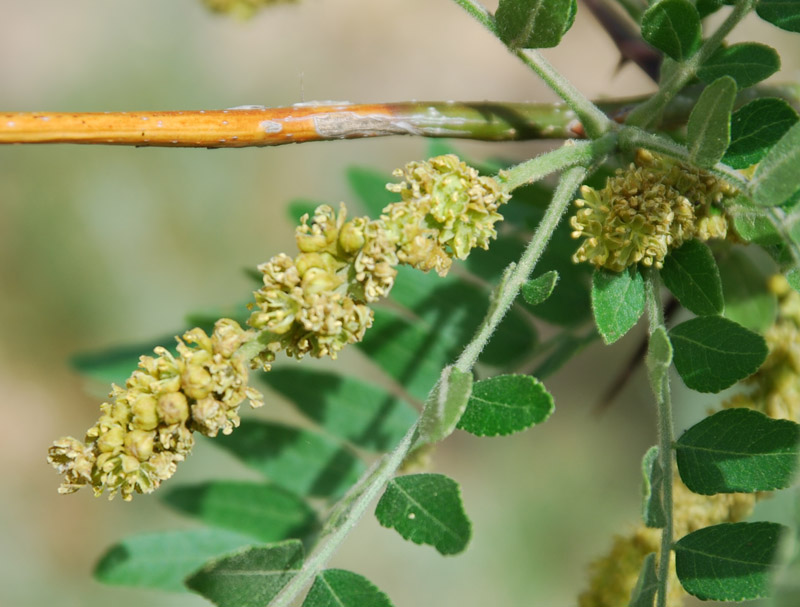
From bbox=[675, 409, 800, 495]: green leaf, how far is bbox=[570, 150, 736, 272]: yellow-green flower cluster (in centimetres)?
32

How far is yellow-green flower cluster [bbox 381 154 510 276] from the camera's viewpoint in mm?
1355

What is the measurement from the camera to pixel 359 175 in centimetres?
249

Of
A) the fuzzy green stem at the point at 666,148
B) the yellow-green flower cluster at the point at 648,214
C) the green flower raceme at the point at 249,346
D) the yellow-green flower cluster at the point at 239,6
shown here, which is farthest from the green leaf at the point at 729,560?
the yellow-green flower cluster at the point at 239,6

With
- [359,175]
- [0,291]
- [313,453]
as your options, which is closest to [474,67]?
[0,291]

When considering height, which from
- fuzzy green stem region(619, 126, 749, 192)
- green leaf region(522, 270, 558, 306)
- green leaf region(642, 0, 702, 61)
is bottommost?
green leaf region(522, 270, 558, 306)

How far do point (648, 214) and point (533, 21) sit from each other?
0.40 m

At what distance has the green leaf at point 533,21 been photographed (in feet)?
4.35

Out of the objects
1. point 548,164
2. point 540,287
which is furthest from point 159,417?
point 548,164

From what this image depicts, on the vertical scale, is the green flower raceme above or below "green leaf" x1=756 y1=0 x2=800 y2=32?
below

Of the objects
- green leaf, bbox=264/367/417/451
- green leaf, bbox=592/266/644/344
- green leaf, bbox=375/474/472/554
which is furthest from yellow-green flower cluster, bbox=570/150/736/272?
green leaf, bbox=264/367/417/451

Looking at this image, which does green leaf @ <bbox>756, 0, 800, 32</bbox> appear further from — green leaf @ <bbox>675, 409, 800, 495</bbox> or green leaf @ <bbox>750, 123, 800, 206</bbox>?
green leaf @ <bbox>675, 409, 800, 495</bbox>

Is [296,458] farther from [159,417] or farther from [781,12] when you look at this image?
[781,12]

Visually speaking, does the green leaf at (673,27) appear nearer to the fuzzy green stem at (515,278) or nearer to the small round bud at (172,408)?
the fuzzy green stem at (515,278)

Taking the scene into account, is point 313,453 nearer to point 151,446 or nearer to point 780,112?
point 151,446
